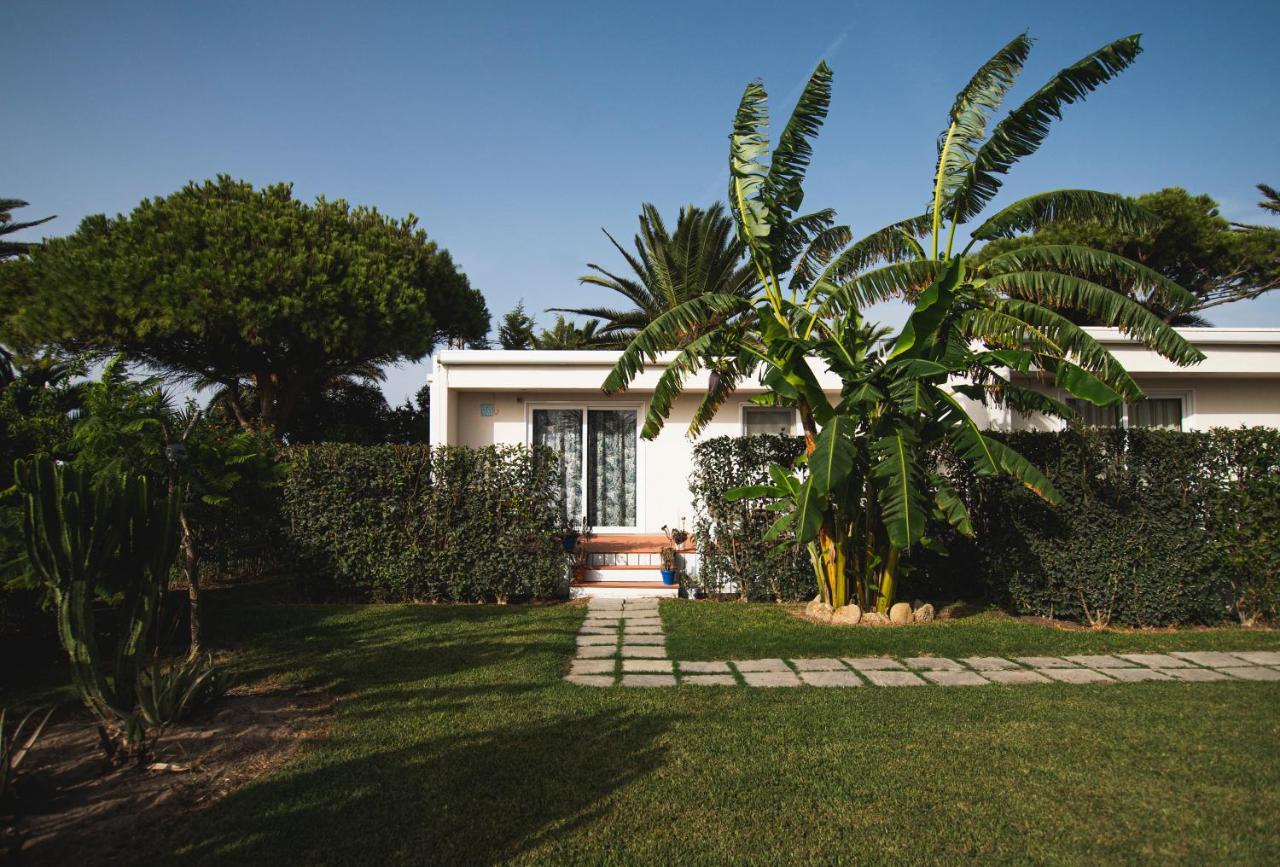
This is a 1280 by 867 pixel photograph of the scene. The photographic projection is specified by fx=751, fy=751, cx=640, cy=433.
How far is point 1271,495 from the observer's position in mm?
8125

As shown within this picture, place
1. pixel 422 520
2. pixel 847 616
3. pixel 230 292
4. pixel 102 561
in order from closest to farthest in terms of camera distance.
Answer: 1. pixel 102 561
2. pixel 847 616
3. pixel 422 520
4. pixel 230 292

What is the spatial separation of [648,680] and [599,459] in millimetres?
6923

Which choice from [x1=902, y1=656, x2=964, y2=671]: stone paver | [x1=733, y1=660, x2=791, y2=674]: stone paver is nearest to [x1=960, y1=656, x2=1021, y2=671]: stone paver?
[x1=902, y1=656, x2=964, y2=671]: stone paver

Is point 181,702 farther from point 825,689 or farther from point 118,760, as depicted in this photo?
point 825,689

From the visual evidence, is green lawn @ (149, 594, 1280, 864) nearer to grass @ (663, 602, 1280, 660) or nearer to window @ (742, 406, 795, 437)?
grass @ (663, 602, 1280, 660)

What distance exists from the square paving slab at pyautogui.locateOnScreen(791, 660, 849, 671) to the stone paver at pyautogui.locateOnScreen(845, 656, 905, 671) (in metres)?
0.13

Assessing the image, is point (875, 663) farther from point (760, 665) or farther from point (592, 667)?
point (592, 667)

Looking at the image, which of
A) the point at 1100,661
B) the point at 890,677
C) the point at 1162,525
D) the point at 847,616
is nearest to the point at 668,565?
the point at 847,616

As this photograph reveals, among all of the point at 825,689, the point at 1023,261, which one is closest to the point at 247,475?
the point at 825,689

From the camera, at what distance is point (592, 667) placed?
6.71 m

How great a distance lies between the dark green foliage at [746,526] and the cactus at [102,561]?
648 cm

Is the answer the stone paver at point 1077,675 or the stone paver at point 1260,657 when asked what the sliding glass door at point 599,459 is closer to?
the stone paver at point 1077,675

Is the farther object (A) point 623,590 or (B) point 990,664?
(A) point 623,590

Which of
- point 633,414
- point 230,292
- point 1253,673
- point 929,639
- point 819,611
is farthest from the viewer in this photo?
point 230,292
